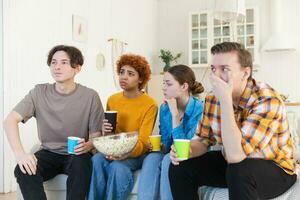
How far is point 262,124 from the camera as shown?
1.46m

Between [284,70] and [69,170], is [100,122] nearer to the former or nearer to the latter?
[69,170]

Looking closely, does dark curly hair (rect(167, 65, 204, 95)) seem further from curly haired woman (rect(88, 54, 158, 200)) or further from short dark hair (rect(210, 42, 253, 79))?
short dark hair (rect(210, 42, 253, 79))

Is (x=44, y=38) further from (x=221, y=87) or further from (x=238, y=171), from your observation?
(x=238, y=171)

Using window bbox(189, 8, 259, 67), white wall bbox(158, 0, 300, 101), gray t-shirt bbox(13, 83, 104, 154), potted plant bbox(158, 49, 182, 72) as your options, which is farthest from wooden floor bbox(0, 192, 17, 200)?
white wall bbox(158, 0, 300, 101)

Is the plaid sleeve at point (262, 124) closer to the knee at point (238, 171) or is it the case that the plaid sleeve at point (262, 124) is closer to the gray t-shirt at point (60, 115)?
the knee at point (238, 171)

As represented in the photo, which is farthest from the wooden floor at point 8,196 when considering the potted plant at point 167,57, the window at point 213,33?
the window at point 213,33

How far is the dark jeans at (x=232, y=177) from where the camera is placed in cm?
140

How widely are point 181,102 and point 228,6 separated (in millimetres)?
1469

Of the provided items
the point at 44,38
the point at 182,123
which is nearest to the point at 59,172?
the point at 182,123

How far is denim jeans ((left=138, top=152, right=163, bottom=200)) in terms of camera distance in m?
1.85

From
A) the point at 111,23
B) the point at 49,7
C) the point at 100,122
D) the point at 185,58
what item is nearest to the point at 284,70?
the point at 185,58

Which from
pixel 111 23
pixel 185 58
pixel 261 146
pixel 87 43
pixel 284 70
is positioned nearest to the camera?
pixel 261 146

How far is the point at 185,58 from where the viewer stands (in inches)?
244

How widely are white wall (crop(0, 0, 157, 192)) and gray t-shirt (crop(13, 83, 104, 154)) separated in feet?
4.46
